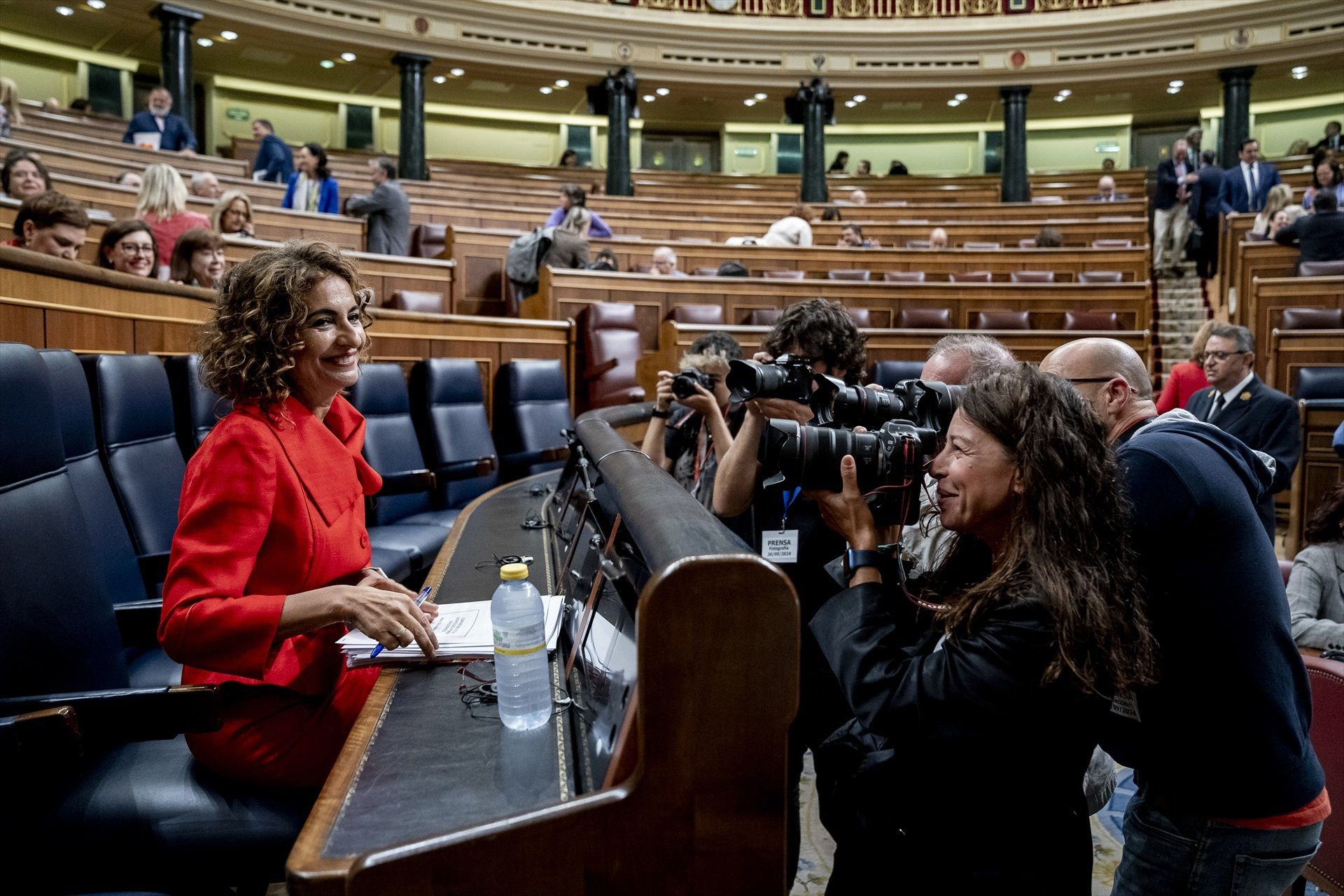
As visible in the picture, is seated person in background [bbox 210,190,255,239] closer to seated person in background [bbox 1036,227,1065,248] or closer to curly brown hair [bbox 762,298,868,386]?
curly brown hair [bbox 762,298,868,386]

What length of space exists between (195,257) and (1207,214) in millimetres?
7631

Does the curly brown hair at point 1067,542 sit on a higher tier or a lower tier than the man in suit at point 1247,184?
lower

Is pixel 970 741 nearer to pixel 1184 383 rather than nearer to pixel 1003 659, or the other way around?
pixel 1003 659

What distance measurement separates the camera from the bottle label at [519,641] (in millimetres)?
876

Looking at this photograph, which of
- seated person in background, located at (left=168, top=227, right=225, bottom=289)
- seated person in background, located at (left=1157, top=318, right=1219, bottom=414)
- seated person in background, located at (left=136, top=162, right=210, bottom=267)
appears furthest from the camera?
seated person in background, located at (left=136, top=162, right=210, bottom=267)

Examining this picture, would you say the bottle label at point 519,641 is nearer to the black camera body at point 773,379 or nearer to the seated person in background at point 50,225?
the black camera body at point 773,379

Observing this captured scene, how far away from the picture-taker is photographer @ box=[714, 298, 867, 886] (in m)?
1.40

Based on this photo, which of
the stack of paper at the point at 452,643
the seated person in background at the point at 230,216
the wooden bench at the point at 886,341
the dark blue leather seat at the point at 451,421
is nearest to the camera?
the stack of paper at the point at 452,643

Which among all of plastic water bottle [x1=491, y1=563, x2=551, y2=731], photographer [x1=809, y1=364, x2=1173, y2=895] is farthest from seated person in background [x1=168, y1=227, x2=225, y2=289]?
photographer [x1=809, y1=364, x2=1173, y2=895]

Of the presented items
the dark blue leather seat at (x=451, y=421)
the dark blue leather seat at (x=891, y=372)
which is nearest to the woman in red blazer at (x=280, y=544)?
the dark blue leather seat at (x=451, y=421)

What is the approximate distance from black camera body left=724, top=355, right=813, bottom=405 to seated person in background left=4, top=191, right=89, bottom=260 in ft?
7.19

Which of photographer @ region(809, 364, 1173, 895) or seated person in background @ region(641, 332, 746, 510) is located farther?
seated person in background @ region(641, 332, 746, 510)

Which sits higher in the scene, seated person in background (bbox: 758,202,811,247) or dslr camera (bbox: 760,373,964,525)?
seated person in background (bbox: 758,202,811,247)

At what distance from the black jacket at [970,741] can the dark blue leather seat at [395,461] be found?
174 centimetres
